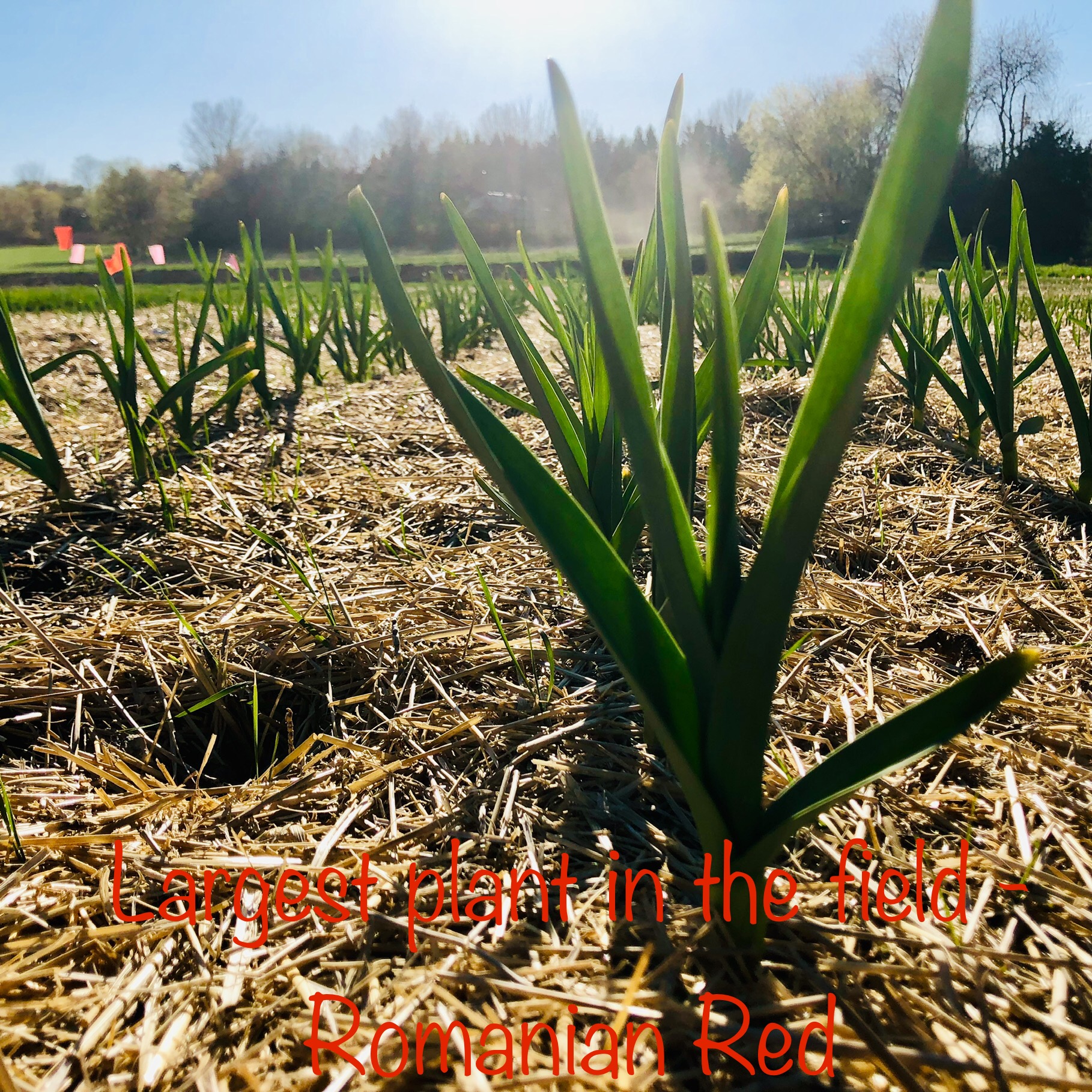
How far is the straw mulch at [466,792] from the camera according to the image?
469 millimetres

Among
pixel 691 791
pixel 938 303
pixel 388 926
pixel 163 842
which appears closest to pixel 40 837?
pixel 163 842

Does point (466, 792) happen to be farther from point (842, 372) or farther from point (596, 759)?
point (842, 372)

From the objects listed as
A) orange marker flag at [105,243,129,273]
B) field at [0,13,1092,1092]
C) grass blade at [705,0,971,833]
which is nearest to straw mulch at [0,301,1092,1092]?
field at [0,13,1092,1092]

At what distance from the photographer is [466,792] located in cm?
71

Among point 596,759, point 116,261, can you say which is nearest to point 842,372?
point 596,759

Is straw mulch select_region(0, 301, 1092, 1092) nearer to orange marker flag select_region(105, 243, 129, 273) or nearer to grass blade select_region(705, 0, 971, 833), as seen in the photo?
grass blade select_region(705, 0, 971, 833)

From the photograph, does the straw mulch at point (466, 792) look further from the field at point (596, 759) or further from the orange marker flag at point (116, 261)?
the orange marker flag at point (116, 261)

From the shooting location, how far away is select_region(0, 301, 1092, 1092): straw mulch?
1.54ft

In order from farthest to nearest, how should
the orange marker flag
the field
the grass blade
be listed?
the orange marker flag < the field < the grass blade

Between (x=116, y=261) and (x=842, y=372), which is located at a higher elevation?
(x=116, y=261)

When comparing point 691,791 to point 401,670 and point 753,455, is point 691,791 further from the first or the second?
point 753,455

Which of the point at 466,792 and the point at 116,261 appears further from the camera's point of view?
the point at 116,261

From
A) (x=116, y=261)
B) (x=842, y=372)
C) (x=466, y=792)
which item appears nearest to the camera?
(x=842, y=372)

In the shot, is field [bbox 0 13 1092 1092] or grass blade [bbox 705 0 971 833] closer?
grass blade [bbox 705 0 971 833]
